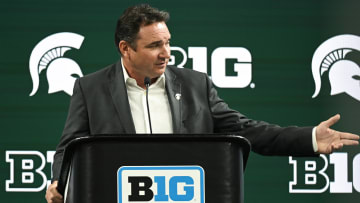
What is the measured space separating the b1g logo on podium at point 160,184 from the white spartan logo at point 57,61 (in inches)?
81.7

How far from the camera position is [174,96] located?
269cm

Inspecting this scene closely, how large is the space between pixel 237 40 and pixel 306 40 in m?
0.41

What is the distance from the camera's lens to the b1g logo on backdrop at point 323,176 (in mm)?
3885

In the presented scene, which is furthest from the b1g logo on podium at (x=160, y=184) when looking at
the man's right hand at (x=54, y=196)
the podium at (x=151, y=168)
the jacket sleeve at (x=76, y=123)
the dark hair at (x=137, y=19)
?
the dark hair at (x=137, y=19)

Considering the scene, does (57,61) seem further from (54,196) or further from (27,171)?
(54,196)

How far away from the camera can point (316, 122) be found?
388 centimetres

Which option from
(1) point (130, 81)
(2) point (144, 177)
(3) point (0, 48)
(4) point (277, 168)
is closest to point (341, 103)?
(4) point (277, 168)

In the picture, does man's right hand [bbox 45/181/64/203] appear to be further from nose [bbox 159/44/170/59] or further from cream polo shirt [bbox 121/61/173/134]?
nose [bbox 159/44/170/59]

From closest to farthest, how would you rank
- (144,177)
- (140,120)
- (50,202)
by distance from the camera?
(144,177) → (50,202) → (140,120)

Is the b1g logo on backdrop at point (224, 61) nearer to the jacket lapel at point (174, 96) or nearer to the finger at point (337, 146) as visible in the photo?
the jacket lapel at point (174, 96)

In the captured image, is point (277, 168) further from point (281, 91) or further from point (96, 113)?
point (96, 113)

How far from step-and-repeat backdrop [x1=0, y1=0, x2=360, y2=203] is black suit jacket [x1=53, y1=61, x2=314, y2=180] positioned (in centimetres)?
110

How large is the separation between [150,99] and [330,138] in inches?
30.5

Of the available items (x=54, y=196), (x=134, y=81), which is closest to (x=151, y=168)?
(x=54, y=196)
